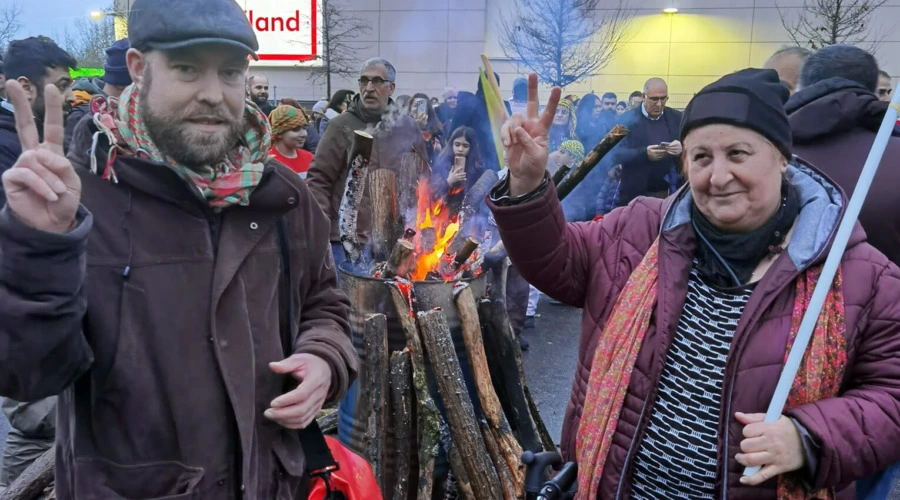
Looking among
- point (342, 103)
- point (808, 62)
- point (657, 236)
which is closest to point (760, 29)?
point (342, 103)

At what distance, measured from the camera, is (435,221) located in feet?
13.9

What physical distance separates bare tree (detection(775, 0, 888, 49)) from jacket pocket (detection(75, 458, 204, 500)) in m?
19.0

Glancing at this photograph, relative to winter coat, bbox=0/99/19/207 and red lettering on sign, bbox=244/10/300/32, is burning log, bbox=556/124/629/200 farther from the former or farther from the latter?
red lettering on sign, bbox=244/10/300/32

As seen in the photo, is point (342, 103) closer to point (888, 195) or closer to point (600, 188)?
point (600, 188)

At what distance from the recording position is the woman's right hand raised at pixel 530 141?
77.2 inches

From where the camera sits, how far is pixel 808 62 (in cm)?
344

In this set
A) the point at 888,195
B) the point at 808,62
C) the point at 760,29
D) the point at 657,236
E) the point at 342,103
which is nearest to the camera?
the point at 657,236

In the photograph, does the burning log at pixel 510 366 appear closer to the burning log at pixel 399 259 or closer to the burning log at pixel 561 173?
the burning log at pixel 399 259

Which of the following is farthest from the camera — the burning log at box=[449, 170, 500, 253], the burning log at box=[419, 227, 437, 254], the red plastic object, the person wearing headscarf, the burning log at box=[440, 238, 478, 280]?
the person wearing headscarf

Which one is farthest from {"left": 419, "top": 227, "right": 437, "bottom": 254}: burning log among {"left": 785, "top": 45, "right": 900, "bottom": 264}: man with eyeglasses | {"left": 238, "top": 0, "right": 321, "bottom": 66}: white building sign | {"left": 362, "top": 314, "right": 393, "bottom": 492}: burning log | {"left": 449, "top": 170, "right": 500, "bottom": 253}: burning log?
{"left": 238, "top": 0, "right": 321, "bottom": 66}: white building sign

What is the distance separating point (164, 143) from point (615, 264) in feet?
4.34

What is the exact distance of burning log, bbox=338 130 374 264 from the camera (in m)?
4.47

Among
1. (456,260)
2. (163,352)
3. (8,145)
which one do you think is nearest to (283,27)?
(8,145)

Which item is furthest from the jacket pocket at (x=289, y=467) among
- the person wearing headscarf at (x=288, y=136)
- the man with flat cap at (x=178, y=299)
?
the person wearing headscarf at (x=288, y=136)
